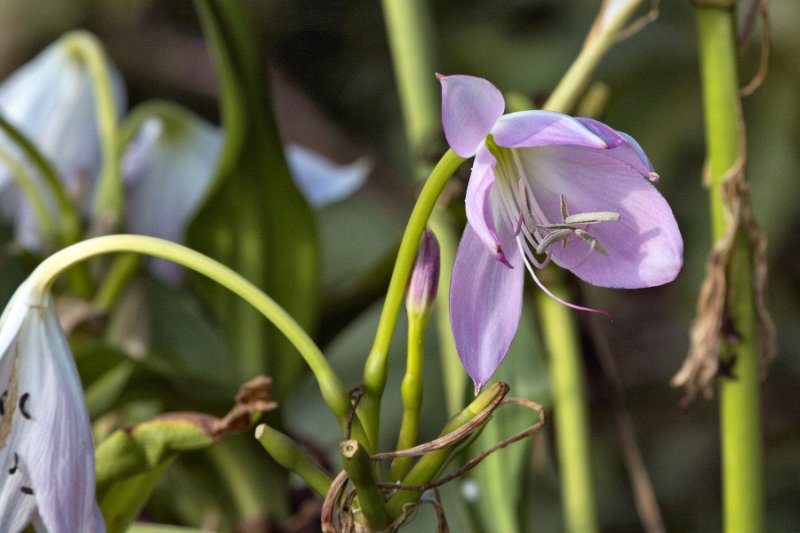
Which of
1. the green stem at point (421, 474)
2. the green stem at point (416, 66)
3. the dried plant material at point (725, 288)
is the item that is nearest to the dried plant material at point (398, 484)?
the green stem at point (421, 474)

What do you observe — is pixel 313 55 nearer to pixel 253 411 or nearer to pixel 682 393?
pixel 682 393

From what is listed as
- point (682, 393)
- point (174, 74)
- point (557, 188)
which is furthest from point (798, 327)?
point (557, 188)

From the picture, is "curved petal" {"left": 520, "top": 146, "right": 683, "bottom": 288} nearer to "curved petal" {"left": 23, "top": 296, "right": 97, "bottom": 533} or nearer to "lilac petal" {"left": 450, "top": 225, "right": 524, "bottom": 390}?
"lilac petal" {"left": 450, "top": 225, "right": 524, "bottom": 390}

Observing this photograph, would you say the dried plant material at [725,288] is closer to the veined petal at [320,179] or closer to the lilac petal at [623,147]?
the lilac petal at [623,147]

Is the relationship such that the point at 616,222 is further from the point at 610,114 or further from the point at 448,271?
the point at 610,114

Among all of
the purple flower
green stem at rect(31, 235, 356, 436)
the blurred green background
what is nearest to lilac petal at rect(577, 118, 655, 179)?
the purple flower

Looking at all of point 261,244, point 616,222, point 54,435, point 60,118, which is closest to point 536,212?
point 616,222
